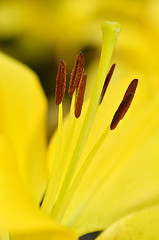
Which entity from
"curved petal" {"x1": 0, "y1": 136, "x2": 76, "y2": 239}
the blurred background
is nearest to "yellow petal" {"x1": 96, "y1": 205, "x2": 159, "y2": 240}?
"curved petal" {"x1": 0, "y1": 136, "x2": 76, "y2": 239}

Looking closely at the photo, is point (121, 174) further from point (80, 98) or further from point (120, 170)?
point (80, 98)

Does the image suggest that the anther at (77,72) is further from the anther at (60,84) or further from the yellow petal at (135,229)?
the yellow petal at (135,229)

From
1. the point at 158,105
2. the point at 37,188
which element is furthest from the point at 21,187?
the point at 158,105

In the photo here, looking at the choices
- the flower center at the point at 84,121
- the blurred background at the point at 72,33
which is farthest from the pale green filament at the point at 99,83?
the blurred background at the point at 72,33

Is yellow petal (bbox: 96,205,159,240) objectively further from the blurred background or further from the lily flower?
the blurred background

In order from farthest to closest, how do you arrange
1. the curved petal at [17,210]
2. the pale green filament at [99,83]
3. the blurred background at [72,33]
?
1. the blurred background at [72,33]
2. the pale green filament at [99,83]
3. the curved petal at [17,210]

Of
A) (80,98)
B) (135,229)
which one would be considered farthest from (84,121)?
(135,229)

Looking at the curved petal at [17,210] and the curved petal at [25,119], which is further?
the curved petal at [25,119]
